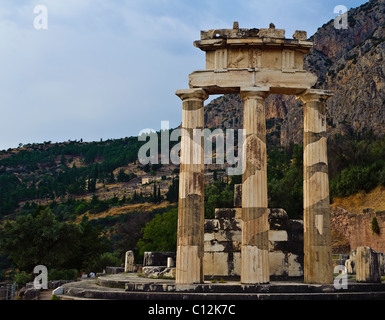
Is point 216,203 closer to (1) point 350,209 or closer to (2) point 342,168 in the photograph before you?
(1) point 350,209

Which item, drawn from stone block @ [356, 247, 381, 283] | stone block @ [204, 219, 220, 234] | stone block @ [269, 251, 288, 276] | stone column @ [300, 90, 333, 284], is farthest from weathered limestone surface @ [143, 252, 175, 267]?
stone block @ [356, 247, 381, 283]

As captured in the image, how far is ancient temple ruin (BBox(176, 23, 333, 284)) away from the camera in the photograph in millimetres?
17859

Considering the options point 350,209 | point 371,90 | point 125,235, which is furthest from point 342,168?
point 371,90

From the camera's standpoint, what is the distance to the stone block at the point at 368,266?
18109 mm

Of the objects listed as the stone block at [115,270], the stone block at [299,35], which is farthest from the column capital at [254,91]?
the stone block at [115,270]

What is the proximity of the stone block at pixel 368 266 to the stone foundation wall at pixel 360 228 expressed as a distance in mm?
27474

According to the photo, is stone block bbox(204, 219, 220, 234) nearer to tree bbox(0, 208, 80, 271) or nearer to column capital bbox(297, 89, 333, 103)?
column capital bbox(297, 89, 333, 103)

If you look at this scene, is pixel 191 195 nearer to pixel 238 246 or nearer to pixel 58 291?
pixel 238 246

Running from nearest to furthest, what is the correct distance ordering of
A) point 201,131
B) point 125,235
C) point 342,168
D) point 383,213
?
1. point 201,131
2. point 383,213
3. point 342,168
4. point 125,235

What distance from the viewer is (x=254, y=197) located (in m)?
18.1

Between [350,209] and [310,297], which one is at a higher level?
[350,209]

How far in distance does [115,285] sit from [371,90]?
94729 millimetres

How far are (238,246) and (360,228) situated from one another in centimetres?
3095

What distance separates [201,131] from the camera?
19.0m
